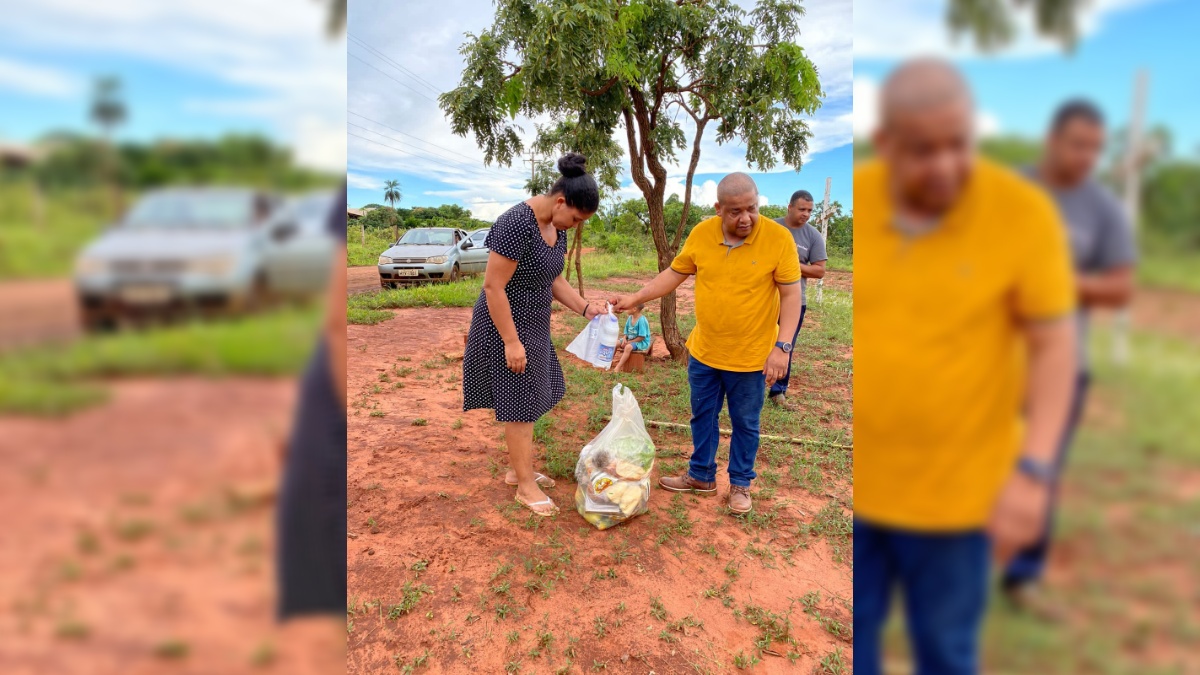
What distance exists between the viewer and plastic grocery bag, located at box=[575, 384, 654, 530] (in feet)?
8.27

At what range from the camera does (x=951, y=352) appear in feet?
1.41

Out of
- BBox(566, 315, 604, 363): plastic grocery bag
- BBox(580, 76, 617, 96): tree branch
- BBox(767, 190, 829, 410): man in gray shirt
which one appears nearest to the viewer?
BBox(566, 315, 604, 363): plastic grocery bag

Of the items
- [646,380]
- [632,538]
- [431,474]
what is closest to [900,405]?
[632,538]

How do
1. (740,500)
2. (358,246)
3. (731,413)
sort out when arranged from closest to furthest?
1. (358,246)
2. (731,413)
3. (740,500)

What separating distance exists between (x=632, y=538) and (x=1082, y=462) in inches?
91.0

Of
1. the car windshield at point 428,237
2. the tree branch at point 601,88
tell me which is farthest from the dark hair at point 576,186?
the car windshield at point 428,237

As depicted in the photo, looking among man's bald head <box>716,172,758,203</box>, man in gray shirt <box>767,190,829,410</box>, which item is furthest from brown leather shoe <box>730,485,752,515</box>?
man's bald head <box>716,172,758,203</box>

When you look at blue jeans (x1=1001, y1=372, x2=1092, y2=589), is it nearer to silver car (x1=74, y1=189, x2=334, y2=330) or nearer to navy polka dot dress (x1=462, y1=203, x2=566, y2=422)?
silver car (x1=74, y1=189, x2=334, y2=330)

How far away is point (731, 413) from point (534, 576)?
1.17 meters

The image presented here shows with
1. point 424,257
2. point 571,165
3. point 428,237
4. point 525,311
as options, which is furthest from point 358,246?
point 428,237

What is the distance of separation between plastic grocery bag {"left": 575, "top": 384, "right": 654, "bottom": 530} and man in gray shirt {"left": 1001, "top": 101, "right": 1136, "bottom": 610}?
6.84 ft

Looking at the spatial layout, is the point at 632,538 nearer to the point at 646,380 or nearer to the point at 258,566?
the point at 258,566

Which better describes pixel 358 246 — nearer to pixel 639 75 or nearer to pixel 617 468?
pixel 617 468

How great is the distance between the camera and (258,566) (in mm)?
525
